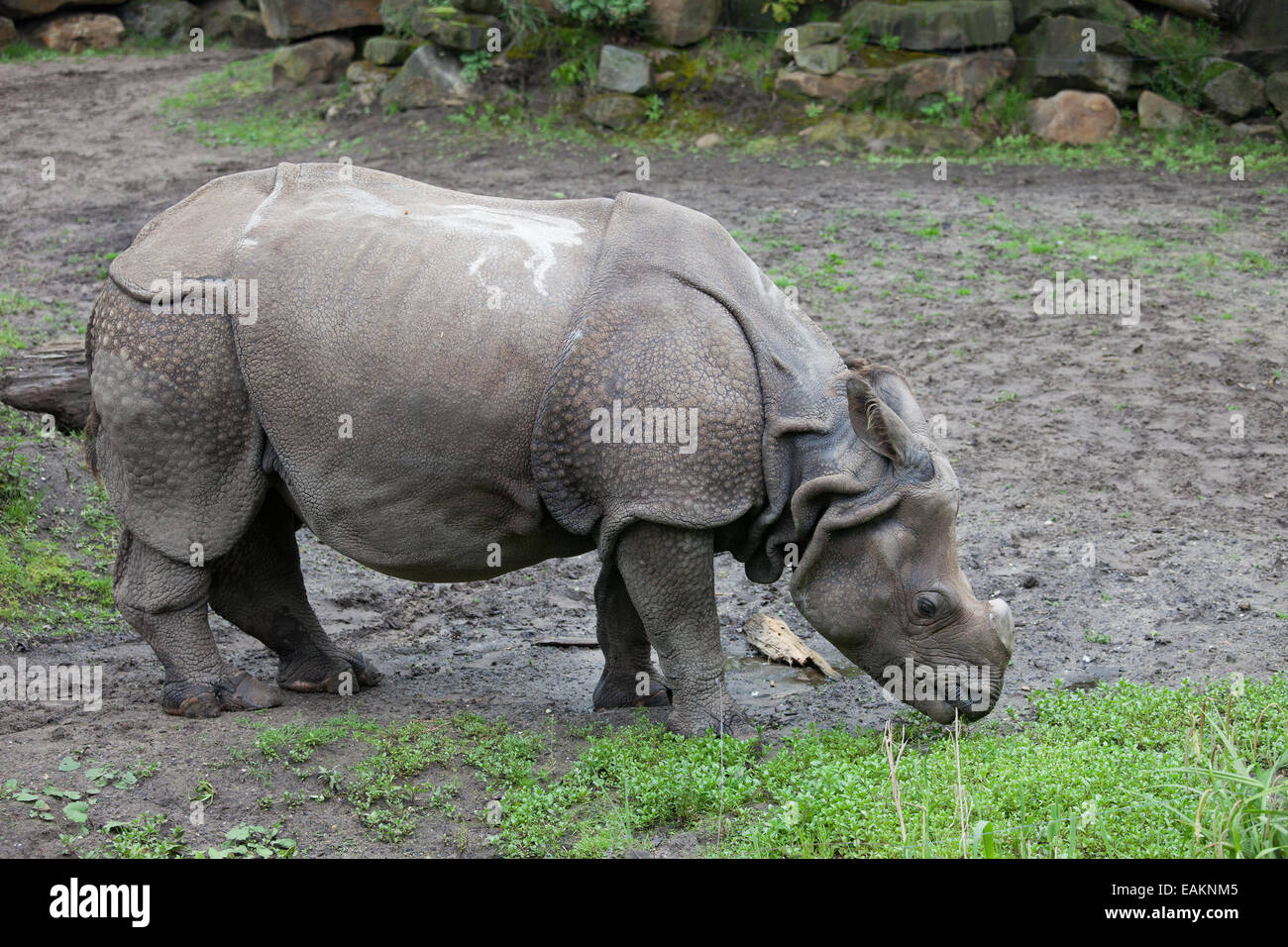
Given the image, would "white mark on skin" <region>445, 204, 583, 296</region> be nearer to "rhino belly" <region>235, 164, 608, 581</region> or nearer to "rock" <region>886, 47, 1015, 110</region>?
"rhino belly" <region>235, 164, 608, 581</region>

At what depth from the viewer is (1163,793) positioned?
475cm

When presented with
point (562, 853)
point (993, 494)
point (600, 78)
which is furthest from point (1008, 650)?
point (600, 78)

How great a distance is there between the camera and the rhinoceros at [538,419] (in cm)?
515

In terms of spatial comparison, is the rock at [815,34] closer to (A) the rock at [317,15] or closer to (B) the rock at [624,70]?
(B) the rock at [624,70]

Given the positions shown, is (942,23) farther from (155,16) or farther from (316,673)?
(155,16)

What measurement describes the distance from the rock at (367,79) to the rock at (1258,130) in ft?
30.1

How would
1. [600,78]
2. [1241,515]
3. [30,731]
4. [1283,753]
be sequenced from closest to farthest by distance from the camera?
[1283,753] < [30,731] < [1241,515] < [600,78]

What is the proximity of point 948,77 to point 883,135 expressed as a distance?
3.04ft

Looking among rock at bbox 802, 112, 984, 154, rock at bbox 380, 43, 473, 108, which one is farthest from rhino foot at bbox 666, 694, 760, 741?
rock at bbox 380, 43, 473, 108

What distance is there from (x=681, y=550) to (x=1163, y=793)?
1.93 meters

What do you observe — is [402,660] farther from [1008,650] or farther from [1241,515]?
[1241,515]

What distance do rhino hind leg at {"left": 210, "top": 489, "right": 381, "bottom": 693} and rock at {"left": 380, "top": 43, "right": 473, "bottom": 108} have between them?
389 inches

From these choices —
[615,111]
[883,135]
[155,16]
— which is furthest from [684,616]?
[155,16]

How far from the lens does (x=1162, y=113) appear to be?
14.0 m
